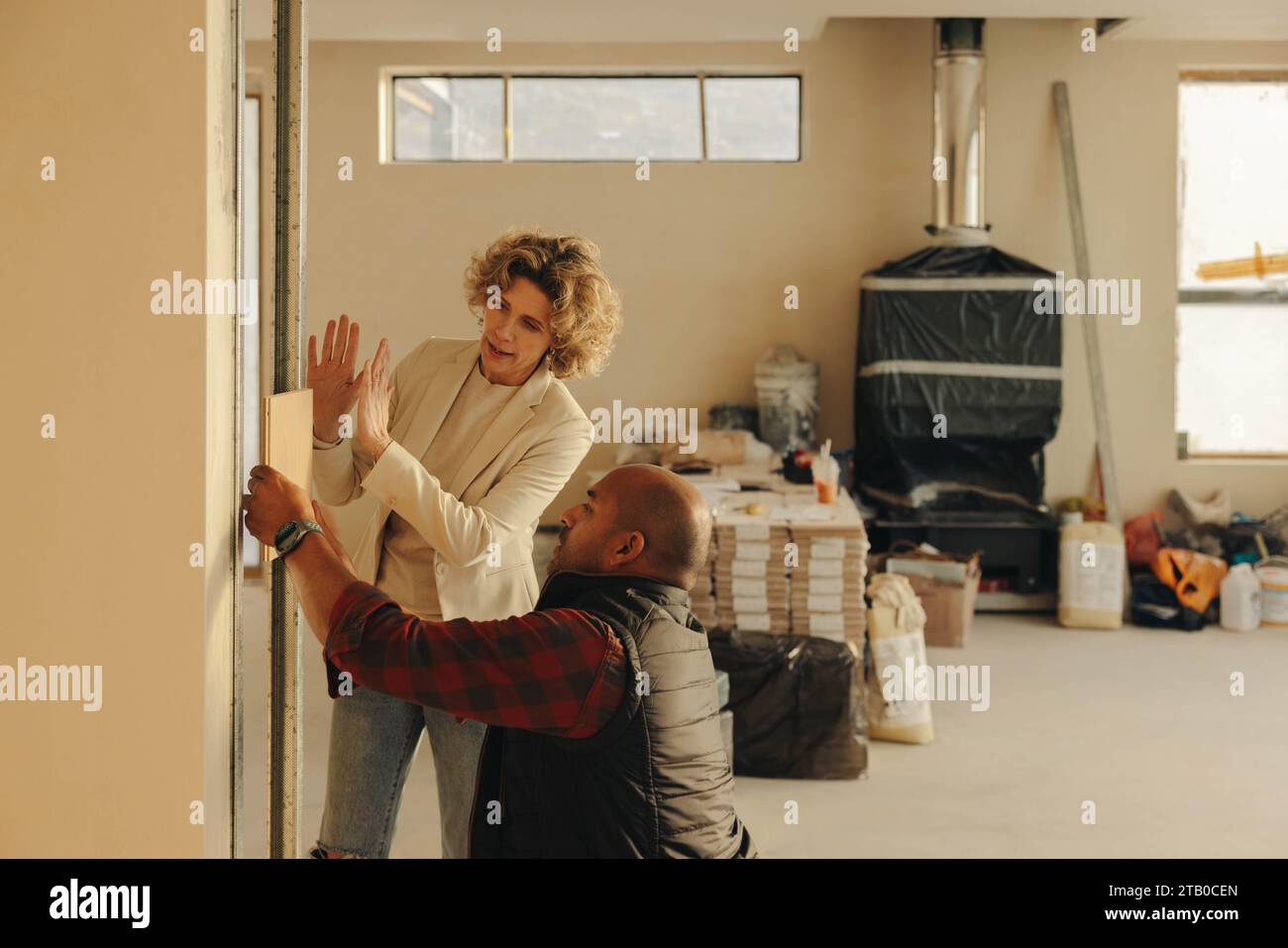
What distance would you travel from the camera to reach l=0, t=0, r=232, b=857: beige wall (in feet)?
6.31

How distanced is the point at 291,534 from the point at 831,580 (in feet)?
10.6

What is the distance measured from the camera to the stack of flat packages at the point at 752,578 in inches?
194

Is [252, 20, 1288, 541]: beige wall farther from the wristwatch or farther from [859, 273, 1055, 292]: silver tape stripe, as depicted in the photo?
the wristwatch

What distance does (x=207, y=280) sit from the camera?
75.9 inches

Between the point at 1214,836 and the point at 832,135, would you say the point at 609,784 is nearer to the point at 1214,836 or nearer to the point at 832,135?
the point at 1214,836

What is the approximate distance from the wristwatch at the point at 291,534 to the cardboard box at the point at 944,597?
15.8 ft

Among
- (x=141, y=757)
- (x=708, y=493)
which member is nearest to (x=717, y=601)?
(x=708, y=493)

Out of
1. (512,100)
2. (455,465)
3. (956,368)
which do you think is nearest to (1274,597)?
(956,368)

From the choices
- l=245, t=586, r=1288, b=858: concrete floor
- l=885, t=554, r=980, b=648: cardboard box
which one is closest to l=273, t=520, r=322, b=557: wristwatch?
l=245, t=586, r=1288, b=858: concrete floor

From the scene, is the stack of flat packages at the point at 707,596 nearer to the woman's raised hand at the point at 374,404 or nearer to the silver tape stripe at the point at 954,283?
the silver tape stripe at the point at 954,283

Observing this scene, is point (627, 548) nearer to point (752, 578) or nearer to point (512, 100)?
point (752, 578)

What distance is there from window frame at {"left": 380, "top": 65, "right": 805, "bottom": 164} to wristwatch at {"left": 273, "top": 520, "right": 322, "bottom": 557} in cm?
608

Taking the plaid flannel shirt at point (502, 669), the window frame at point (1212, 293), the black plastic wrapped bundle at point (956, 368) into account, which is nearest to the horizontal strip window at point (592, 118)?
the black plastic wrapped bundle at point (956, 368)

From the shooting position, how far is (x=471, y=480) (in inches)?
96.4
